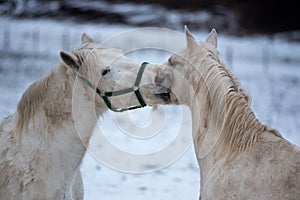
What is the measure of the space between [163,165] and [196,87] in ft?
13.0

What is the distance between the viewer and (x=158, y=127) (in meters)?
4.80

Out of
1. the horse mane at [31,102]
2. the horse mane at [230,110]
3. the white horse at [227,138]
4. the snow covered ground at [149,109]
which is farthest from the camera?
the snow covered ground at [149,109]

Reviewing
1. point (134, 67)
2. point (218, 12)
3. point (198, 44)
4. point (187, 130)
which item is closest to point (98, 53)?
point (134, 67)

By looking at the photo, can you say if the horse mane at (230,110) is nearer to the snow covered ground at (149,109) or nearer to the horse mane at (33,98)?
the snow covered ground at (149,109)

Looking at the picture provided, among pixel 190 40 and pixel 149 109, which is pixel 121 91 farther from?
pixel 149 109

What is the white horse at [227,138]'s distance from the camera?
3.08 meters

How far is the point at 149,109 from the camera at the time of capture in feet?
24.8

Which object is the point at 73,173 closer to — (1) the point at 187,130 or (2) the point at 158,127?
(2) the point at 158,127

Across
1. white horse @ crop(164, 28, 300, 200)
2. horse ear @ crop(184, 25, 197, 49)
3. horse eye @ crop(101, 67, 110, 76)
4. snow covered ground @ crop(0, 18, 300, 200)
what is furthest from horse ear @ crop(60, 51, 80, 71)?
horse ear @ crop(184, 25, 197, 49)

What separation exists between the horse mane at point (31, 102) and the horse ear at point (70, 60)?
0.21 metres

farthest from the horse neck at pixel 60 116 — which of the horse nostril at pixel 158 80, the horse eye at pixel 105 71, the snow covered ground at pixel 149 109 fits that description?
the horse nostril at pixel 158 80

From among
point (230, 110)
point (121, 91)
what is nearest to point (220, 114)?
point (230, 110)

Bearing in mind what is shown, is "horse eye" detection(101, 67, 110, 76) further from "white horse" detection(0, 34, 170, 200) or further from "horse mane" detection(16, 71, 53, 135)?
"horse mane" detection(16, 71, 53, 135)

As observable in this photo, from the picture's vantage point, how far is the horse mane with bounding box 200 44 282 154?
3.34m
